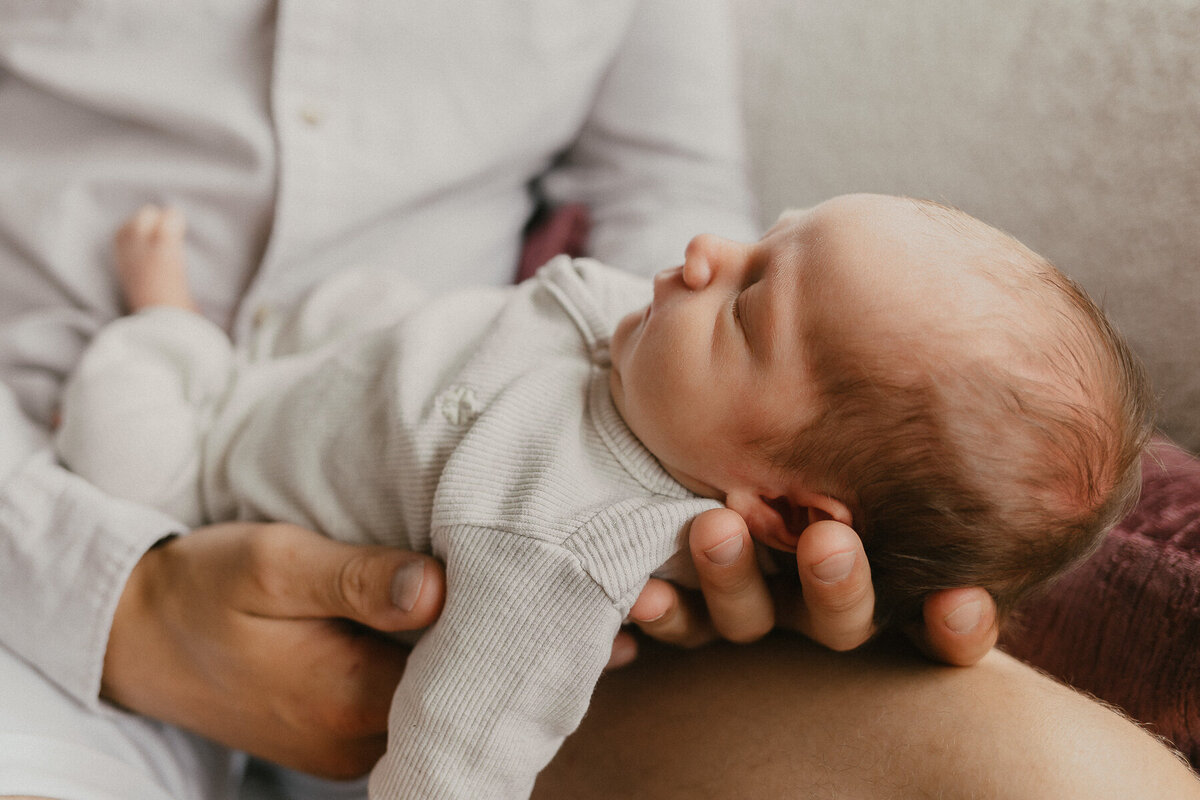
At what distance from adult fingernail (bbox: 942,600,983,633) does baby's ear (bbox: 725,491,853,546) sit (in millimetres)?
136

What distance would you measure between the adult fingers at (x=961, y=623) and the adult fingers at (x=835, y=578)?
5 centimetres

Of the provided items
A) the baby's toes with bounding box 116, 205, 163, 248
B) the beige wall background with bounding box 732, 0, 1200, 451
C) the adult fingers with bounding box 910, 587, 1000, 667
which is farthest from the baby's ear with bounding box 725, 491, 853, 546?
the baby's toes with bounding box 116, 205, 163, 248

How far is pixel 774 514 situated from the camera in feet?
2.44

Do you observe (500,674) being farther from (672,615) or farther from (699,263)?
(699,263)

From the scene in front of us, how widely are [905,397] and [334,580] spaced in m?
0.55

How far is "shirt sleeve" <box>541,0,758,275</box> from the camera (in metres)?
1.28

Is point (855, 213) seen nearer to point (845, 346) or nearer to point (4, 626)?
point (845, 346)

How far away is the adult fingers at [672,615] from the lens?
0.71 metres

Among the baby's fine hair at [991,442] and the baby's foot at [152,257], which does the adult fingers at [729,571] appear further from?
the baby's foot at [152,257]

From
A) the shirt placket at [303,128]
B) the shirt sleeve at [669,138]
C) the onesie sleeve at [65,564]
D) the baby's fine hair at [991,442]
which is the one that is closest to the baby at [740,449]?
the baby's fine hair at [991,442]

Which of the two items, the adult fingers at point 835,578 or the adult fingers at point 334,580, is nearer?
the adult fingers at point 835,578

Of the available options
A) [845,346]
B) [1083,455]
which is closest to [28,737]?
[845,346]

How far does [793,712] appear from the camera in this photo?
0.70 meters

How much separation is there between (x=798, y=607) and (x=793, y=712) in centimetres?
12
